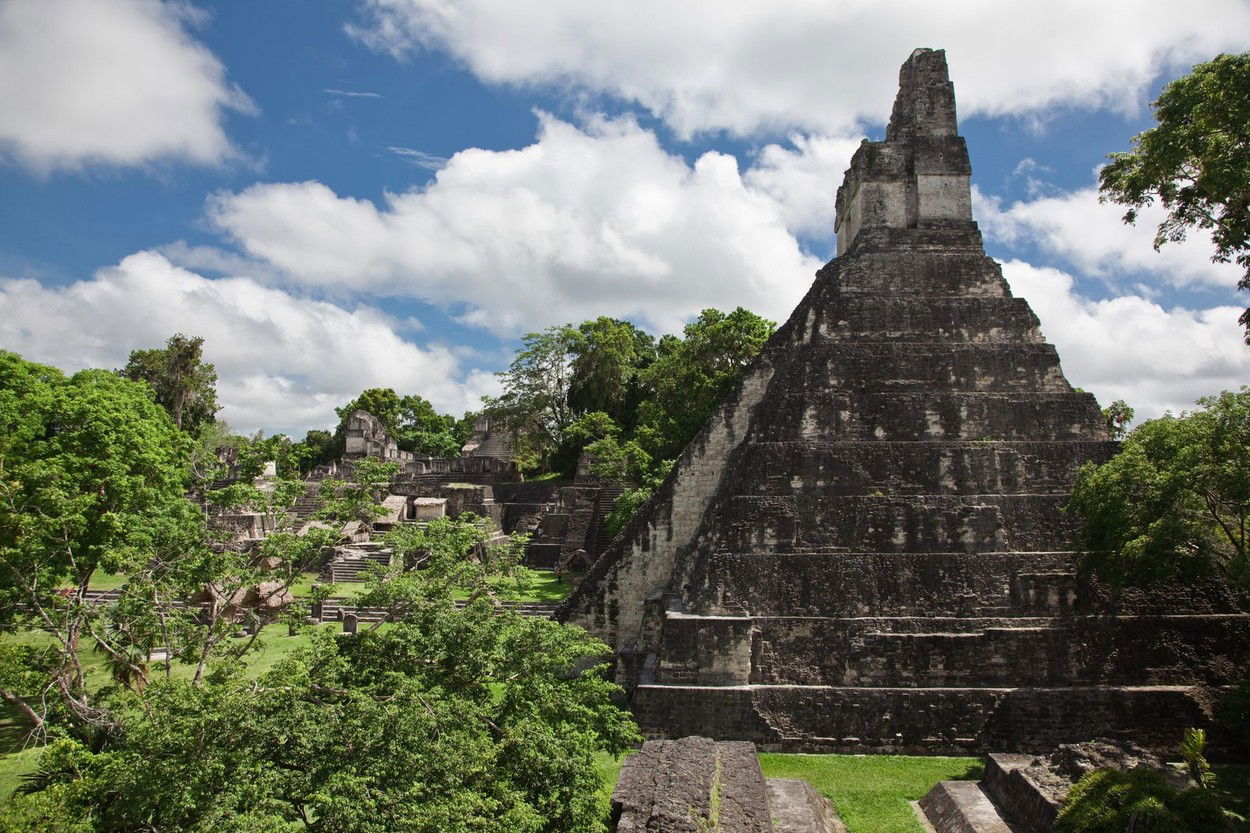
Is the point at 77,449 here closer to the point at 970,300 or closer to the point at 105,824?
the point at 105,824

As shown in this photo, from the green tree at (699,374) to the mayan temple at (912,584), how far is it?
16.7 metres

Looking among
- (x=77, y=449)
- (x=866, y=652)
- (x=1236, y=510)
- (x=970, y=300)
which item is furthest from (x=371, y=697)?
(x=970, y=300)

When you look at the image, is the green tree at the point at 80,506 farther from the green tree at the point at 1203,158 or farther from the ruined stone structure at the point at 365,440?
the ruined stone structure at the point at 365,440

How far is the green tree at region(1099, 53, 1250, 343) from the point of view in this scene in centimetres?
965

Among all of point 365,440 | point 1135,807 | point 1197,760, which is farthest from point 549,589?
point 365,440

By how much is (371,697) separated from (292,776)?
1.02m

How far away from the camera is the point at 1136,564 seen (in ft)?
34.8

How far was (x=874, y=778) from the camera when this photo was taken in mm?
10516

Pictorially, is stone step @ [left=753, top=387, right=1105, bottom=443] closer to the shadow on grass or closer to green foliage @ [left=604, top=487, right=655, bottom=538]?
green foliage @ [left=604, top=487, right=655, bottom=538]

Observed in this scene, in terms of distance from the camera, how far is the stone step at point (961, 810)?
884 cm

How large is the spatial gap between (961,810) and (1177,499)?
15.7 ft

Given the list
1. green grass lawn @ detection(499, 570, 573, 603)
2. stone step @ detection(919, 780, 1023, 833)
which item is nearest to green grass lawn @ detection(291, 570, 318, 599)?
green grass lawn @ detection(499, 570, 573, 603)

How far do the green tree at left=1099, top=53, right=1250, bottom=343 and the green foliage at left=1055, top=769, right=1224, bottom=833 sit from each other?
616 cm

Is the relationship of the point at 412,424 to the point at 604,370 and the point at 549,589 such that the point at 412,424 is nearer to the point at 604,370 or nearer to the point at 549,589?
the point at 604,370
